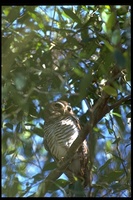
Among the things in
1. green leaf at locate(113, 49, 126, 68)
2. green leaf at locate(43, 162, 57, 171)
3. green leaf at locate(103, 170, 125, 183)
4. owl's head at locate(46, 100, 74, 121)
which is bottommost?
green leaf at locate(103, 170, 125, 183)

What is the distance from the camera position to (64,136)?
4.57 metres

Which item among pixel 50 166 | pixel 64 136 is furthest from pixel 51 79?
pixel 64 136

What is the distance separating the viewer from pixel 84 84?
2.21 meters

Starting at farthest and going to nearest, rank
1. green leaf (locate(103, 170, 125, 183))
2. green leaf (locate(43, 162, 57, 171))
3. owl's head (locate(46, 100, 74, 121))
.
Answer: owl's head (locate(46, 100, 74, 121))
green leaf (locate(43, 162, 57, 171))
green leaf (locate(103, 170, 125, 183))

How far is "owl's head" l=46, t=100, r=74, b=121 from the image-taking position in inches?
182

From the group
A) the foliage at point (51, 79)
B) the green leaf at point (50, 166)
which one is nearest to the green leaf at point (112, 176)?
the foliage at point (51, 79)

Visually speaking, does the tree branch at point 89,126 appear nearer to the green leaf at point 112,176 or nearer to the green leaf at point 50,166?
the green leaf at point 50,166

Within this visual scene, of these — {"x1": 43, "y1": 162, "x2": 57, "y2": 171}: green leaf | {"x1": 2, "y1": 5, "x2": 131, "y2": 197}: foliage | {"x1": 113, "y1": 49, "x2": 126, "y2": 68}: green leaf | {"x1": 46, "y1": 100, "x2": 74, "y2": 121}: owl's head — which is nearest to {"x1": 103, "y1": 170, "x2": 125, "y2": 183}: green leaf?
{"x1": 2, "y1": 5, "x2": 131, "y2": 197}: foliage

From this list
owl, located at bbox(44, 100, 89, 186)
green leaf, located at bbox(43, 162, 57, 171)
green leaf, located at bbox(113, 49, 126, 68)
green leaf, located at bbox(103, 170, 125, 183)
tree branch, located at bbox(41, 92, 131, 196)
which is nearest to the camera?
green leaf, located at bbox(113, 49, 126, 68)

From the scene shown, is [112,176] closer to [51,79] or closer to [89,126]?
[89,126]

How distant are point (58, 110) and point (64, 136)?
0.35 metres

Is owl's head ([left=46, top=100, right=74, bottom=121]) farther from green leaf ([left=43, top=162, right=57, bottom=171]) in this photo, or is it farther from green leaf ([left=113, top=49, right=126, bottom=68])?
green leaf ([left=113, top=49, right=126, bottom=68])

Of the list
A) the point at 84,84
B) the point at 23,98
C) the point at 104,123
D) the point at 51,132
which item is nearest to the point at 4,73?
the point at 23,98

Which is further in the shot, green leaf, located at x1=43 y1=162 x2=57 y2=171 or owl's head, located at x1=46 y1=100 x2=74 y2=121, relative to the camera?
owl's head, located at x1=46 y1=100 x2=74 y2=121
